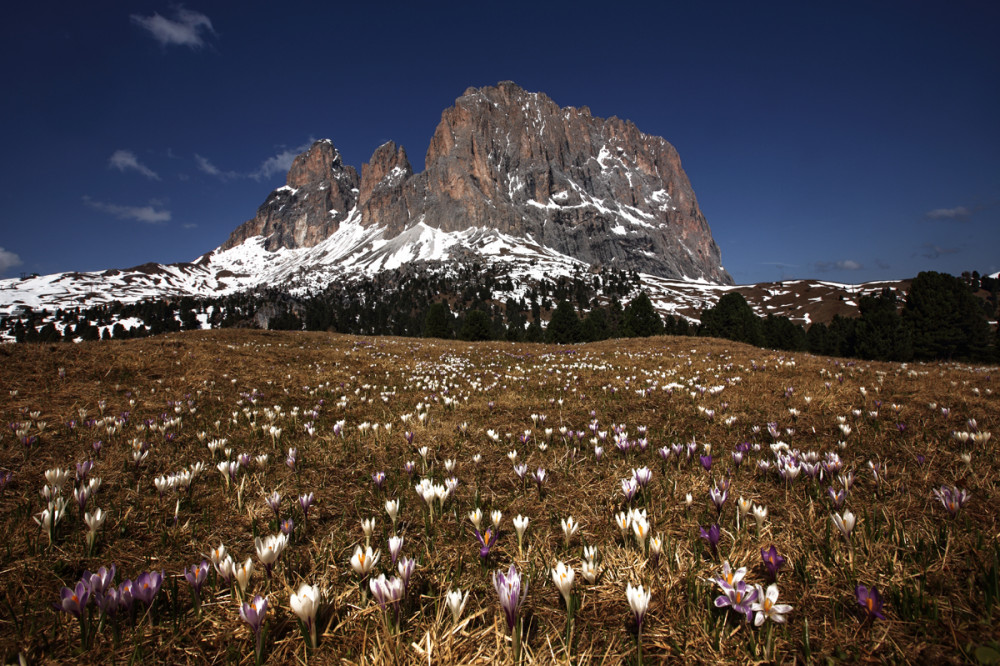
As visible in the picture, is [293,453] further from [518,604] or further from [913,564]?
[913,564]

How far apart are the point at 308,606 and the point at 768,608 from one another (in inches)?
84.0

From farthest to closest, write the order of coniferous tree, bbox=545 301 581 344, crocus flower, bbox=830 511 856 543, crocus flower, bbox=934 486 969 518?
1. coniferous tree, bbox=545 301 581 344
2. crocus flower, bbox=934 486 969 518
3. crocus flower, bbox=830 511 856 543

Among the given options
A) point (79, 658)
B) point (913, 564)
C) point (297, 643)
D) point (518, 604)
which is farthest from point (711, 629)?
point (79, 658)

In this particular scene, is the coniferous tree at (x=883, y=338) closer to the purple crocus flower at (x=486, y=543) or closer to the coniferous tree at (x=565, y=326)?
the coniferous tree at (x=565, y=326)

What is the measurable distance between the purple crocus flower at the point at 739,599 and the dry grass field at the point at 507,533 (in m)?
0.01

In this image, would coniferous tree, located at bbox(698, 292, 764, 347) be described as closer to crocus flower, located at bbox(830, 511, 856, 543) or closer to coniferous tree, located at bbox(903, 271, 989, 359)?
coniferous tree, located at bbox(903, 271, 989, 359)

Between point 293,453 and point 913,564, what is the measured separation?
16.8 ft

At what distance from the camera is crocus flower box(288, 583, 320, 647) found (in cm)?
179

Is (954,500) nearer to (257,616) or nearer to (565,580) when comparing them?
(565,580)

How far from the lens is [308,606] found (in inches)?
71.2

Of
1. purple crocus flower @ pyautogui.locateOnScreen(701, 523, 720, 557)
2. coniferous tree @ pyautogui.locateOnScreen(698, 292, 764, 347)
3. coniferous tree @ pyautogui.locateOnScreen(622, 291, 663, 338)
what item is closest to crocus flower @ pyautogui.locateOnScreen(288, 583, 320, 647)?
purple crocus flower @ pyautogui.locateOnScreen(701, 523, 720, 557)

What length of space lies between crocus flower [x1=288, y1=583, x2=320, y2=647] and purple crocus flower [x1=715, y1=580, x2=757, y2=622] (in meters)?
1.84

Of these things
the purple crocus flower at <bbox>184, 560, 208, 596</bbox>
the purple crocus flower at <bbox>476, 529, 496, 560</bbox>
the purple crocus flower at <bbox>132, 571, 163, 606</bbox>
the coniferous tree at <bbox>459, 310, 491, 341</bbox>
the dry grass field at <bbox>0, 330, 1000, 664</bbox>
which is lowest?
the dry grass field at <bbox>0, 330, 1000, 664</bbox>

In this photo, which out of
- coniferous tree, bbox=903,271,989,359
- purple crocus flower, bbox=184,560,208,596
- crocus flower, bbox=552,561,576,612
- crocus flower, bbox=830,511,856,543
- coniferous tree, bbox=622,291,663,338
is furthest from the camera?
coniferous tree, bbox=622,291,663,338
